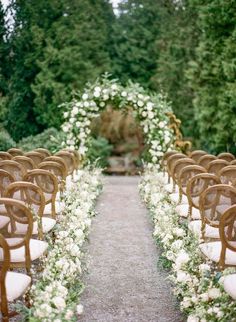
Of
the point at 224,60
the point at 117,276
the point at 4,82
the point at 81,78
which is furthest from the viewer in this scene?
the point at 81,78

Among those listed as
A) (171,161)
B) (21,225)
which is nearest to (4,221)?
(21,225)

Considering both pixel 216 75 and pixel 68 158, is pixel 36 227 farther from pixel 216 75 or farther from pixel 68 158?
pixel 216 75

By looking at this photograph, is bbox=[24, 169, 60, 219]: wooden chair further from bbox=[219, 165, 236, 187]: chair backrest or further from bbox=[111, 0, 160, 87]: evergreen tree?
bbox=[111, 0, 160, 87]: evergreen tree

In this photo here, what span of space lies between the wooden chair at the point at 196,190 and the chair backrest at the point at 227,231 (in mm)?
694

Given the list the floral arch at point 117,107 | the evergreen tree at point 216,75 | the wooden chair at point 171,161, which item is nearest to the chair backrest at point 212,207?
the wooden chair at point 171,161

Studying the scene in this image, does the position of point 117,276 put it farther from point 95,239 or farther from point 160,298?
point 95,239

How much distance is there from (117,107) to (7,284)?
820 centimetres

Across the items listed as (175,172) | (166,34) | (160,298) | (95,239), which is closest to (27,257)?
(160,298)

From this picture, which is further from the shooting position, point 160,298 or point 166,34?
point 166,34

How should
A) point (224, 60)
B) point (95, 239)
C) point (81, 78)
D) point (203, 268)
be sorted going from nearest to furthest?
point (203, 268) < point (95, 239) < point (224, 60) < point (81, 78)

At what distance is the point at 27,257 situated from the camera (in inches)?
177

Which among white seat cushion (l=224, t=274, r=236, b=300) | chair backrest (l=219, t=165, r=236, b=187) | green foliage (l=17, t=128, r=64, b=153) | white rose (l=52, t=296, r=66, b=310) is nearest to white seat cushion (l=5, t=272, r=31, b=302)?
white rose (l=52, t=296, r=66, b=310)

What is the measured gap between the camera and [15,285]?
3.90 m

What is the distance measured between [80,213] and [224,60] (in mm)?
8712
